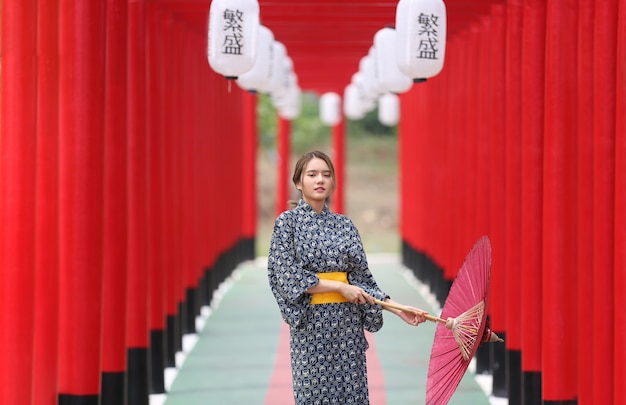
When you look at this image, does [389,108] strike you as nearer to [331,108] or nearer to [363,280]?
[331,108]

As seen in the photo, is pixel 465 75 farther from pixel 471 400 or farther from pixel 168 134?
pixel 471 400

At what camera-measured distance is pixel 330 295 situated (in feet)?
15.1

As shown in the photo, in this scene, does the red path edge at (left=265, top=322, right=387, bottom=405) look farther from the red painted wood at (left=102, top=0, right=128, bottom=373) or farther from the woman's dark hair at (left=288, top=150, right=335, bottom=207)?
the woman's dark hair at (left=288, top=150, right=335, bottom=207)

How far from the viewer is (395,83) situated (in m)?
8.83

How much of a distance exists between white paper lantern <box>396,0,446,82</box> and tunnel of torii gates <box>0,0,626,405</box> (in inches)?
20.5

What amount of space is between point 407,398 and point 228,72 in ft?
8.85

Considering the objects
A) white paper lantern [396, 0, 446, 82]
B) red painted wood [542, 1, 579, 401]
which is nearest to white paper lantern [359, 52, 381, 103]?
white paper lantern [396, 0, 446, 82]

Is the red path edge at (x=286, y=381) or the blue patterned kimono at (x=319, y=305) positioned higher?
the blue patterned kimono at (x=319, y=305)

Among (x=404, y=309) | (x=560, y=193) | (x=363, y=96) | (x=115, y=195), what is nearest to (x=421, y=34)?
(x=560, y=193)

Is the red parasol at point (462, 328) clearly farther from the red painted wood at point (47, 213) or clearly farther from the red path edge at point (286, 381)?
the red path edge at point (286, 381)

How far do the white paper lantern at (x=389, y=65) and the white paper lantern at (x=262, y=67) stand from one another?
2.81 feet

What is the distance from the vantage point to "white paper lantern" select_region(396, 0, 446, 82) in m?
6.75

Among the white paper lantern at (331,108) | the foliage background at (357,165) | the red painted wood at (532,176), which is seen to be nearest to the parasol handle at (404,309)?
the red painted wood at (532,176)

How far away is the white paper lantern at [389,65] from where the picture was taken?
865cm
